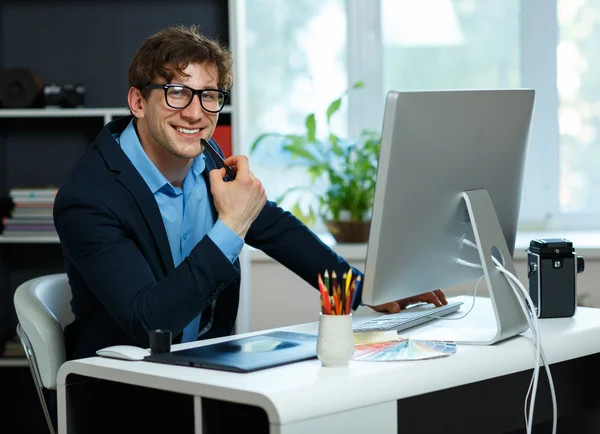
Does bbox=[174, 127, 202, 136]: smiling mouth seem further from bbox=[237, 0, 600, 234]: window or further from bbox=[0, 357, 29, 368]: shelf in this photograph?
bbox=[237, 0, 600, 234]: window

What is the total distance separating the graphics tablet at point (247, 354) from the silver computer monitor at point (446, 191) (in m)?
0.16

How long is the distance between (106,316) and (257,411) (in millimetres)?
575

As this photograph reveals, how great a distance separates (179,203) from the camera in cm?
216

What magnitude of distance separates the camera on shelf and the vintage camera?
201 cm

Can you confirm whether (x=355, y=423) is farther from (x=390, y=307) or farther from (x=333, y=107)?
(x=333, y=107)

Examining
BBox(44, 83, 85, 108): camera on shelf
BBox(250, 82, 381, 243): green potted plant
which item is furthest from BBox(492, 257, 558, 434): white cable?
BBox(44, 83, 85, 108): camera on shelf

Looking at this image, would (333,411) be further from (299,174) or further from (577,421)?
(299,174)

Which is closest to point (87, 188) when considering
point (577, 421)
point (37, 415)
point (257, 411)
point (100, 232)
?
point (100, 232)

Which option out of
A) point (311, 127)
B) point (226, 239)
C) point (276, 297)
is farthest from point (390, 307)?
point (311, 127)

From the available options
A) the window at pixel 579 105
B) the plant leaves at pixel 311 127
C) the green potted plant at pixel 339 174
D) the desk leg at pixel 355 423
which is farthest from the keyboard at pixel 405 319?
the window at pixel 579 105

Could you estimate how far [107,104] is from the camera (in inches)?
144

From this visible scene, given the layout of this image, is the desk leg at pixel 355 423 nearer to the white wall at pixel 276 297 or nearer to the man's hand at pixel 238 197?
the man's hand at pixel 238 197

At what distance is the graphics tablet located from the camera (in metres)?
1.49

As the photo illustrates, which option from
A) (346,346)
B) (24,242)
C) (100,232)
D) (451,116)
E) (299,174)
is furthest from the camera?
(299,174)
